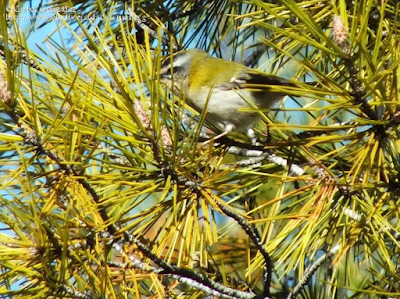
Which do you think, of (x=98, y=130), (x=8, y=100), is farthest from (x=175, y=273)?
(x=8, y=100)

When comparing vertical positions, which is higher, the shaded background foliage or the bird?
the bird

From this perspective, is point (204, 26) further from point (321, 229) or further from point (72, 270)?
point (72, 270)

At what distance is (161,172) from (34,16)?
101 centimetres

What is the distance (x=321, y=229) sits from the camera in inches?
46.1

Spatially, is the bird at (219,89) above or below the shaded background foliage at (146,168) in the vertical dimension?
above

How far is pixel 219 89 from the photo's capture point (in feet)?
6.07

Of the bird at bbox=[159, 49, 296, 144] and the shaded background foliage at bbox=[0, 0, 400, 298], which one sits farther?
the bird at bbox=[159, 49, 296, 144]

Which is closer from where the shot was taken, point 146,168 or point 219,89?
point 146,168

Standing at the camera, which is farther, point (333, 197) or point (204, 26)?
point (204, 26)

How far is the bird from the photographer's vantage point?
1727 mm

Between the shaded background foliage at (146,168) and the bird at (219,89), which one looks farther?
the bird at (219,89)

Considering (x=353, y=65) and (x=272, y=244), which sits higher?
(x=353, y=65)

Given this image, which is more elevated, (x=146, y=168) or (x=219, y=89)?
(x=219, y=89)

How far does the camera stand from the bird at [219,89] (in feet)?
5.66
